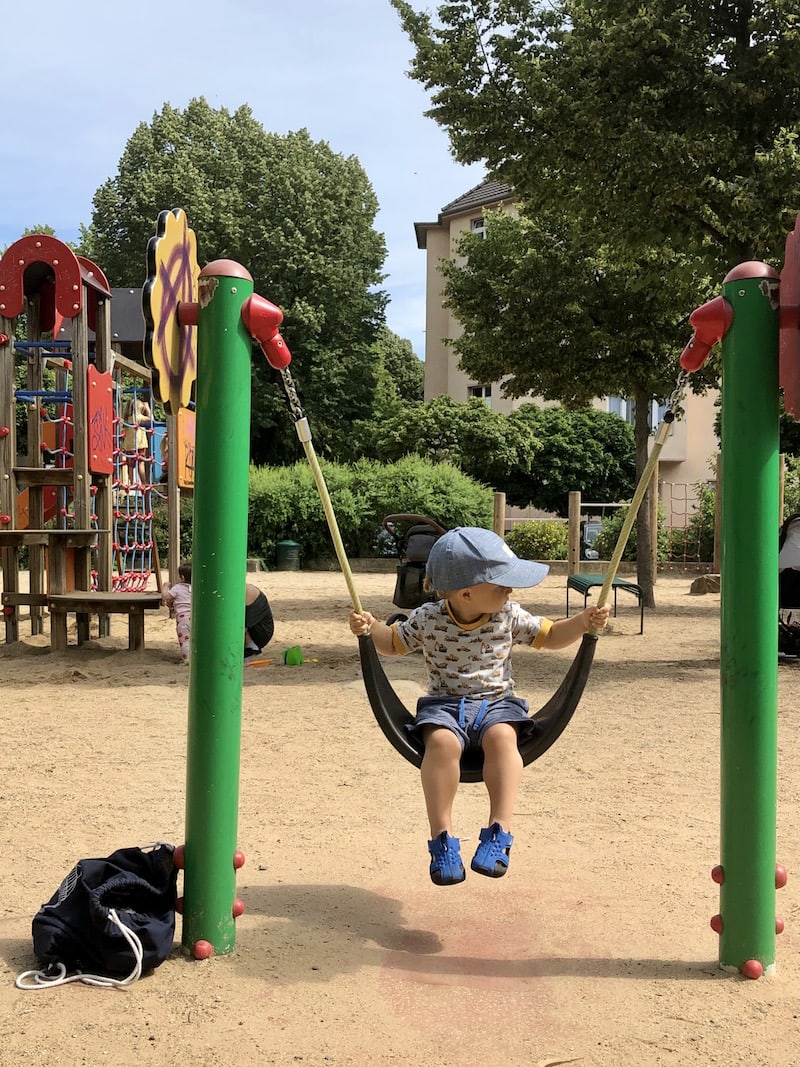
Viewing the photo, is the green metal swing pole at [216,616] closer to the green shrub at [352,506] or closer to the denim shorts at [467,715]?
the denim shorts at [467,715]

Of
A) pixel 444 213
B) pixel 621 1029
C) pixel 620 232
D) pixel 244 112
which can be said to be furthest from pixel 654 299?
pixel 244 112

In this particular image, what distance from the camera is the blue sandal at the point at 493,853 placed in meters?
2.70

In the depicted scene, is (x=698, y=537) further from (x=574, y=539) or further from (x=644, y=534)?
(x=644, y=534)

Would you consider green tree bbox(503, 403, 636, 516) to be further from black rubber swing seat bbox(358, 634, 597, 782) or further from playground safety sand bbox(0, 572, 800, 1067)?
black rubber swing seat bbox(358, 634, 597, 782)

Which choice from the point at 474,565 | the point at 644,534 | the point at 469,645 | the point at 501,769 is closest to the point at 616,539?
the point at 644,534

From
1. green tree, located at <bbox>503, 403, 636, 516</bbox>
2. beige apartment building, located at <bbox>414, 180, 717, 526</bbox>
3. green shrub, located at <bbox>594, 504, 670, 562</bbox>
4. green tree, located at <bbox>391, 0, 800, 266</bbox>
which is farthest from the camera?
beige apartment building, located at <bbox>414, 180, 717, 526</bbox>

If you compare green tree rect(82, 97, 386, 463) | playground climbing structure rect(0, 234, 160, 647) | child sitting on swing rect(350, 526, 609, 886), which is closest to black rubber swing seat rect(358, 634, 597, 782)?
child sitting on swing rect(350, 526, 609, 886)

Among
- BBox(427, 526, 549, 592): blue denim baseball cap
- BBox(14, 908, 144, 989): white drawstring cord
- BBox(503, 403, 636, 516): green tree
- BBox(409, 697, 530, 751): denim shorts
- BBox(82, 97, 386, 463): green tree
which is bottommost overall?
BBox(14, 908, 144, 989): white drawstring cord

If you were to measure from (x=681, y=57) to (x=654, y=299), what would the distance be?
488cm

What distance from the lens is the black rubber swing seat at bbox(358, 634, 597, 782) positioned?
3.00 metres

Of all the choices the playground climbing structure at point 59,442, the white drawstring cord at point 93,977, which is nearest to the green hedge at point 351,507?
the playground climbing structure at point 59,442

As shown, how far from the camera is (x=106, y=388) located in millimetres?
9688

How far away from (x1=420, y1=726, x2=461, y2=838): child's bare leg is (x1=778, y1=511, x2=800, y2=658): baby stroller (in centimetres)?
622

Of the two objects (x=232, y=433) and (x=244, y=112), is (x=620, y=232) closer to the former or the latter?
(x=232, y=433)
